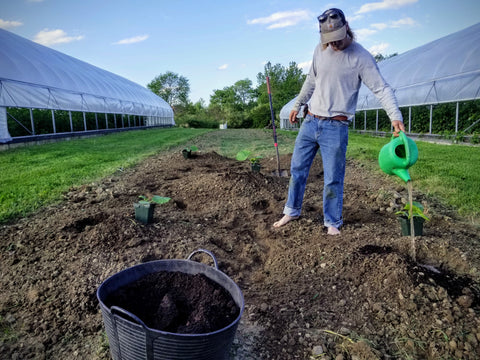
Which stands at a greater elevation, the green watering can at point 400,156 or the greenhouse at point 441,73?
the greenhouse at point 441,73

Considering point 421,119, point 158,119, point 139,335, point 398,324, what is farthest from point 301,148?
point 158,119

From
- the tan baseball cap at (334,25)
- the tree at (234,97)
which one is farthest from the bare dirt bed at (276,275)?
the tree at (234,97)

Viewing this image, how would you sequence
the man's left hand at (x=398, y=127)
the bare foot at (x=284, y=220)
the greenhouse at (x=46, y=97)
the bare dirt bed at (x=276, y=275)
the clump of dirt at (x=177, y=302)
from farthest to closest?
1. the greenhouse at (x=46, y=97)
2. the bare foot at (x=284, y=220)
3. the man's left hand at (x=398, y=127)
4. the bare dirt bed at (x=276, y=275)
5. the clump of dirt at (x=177, y=302)

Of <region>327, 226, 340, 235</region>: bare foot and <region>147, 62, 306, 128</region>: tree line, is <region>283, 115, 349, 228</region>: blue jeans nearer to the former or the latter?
<region>327, 226, 340, 235</region>: bare foot

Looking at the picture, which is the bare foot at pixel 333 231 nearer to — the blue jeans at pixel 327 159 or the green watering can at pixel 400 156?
the blue jeans at pixel 327 159

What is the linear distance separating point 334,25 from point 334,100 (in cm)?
54

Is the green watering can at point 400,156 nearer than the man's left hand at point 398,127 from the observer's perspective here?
Yes

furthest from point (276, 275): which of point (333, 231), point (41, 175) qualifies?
point (41, 175)

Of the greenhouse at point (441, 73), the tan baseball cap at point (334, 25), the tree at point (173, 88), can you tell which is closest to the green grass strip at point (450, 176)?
the tan baseball cap at point (334, 25)

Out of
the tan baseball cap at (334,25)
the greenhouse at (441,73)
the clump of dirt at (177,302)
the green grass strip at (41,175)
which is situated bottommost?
the clump of dirt at (177,302)

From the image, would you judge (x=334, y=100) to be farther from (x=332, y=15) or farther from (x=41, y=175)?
(x=41, y=175)

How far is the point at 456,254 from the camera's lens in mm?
2115

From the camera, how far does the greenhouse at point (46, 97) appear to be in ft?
A: 31.4

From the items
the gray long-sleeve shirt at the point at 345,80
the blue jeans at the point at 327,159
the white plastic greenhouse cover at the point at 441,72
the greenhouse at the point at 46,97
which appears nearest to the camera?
the gray long-sleeve shirt at the point at 345,80
